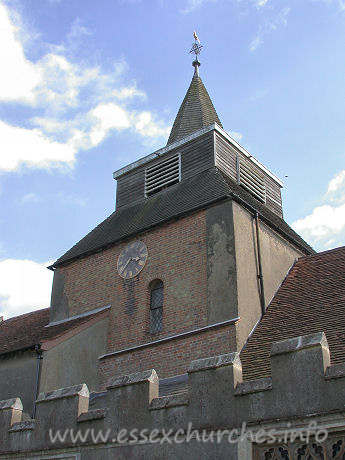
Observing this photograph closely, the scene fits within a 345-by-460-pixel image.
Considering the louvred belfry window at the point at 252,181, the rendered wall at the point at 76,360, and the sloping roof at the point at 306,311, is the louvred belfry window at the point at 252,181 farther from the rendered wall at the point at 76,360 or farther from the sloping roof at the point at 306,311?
the rendered wall at the point at 76,360

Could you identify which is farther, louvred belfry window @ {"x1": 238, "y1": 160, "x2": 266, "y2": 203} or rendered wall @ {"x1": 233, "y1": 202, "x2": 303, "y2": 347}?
louvred belfry window @ {"x1": 238, "y1": 160, "x2": 266, "y2": 203}

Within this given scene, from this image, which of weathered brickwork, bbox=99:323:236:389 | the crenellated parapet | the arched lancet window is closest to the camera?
the crenellated parapet

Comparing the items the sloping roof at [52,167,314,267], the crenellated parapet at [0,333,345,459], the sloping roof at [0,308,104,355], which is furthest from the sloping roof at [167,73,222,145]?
the crenellated parapet at [0,333,345,459]

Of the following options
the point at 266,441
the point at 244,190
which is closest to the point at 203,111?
the point at 244,190

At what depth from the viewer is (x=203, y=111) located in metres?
23.1

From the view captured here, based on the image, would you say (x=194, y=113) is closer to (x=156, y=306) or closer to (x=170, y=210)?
(x=170, y=210)

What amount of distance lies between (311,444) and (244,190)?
1134cm

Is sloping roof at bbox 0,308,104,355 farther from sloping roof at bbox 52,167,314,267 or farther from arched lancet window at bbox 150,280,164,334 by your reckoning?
sloping roof at bbox 52,167,314,267

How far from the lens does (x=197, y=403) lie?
10.6 metres

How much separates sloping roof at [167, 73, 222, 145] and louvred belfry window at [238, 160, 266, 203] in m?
2.59

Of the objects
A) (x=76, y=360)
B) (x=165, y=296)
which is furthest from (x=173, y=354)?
(x=76, y=360)

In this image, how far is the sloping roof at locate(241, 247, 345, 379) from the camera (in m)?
11.9

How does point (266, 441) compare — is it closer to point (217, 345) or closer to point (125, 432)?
point (125, 432)

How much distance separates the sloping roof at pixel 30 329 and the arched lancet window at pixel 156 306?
1.69 m
